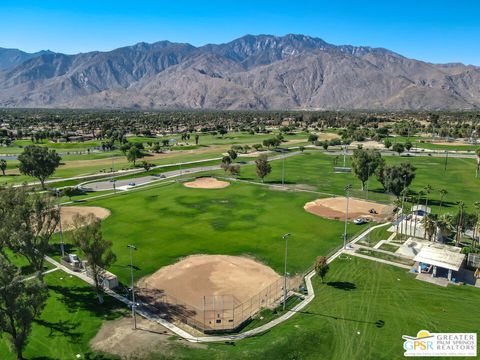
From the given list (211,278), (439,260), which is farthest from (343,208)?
(211,278)

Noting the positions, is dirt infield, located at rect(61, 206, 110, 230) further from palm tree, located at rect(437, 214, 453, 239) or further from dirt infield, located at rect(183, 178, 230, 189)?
palm tree, located at rect(437, 214, 453, 239)

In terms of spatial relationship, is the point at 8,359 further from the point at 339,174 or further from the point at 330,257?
the point at 339,174

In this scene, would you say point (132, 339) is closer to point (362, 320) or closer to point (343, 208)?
point (362, 320)

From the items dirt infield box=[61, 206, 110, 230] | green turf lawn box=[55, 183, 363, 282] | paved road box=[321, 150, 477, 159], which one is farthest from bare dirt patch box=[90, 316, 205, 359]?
paved road box=[321, 150, 477, 159]

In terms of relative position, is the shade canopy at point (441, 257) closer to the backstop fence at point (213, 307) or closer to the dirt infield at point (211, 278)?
the backstop fence at point (213, 307)

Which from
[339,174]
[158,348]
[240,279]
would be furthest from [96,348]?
[339,174]
